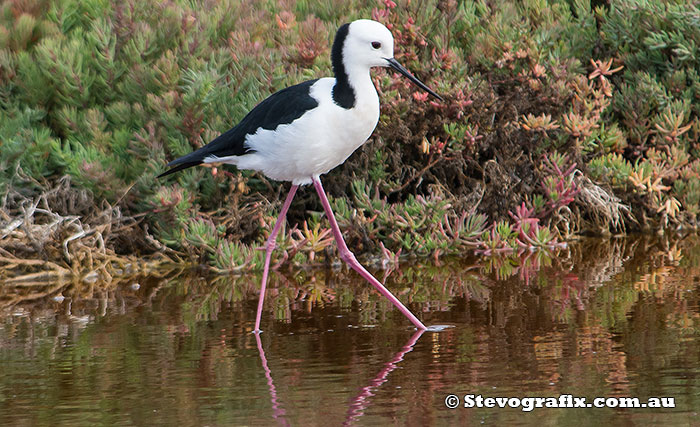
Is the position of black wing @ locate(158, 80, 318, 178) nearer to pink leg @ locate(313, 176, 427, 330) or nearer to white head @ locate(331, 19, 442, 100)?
white head @ locate(331, 19, 442, 100)

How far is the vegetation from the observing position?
734cm

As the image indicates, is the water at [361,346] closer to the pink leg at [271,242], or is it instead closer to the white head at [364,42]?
the pink leg at [271,242]

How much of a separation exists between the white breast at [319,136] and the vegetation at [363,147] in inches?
52.6

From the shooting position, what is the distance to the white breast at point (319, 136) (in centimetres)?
554

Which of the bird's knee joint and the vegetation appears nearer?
A: the bird's knee joint

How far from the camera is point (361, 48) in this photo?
5559 millimetres

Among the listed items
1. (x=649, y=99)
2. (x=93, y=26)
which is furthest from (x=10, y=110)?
(x=649, y=99)

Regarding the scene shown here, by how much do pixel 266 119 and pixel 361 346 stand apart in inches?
57.9

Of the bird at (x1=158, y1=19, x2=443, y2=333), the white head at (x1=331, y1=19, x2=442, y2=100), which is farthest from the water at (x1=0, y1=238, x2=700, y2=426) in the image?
the white head at (x1=331, y1=19, x2=442, y2=100)

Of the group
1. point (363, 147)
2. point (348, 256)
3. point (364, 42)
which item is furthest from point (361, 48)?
point (363, 147)

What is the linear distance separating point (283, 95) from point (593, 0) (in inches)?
183

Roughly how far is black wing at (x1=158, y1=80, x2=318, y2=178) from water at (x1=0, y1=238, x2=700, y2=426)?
0.95 metres
